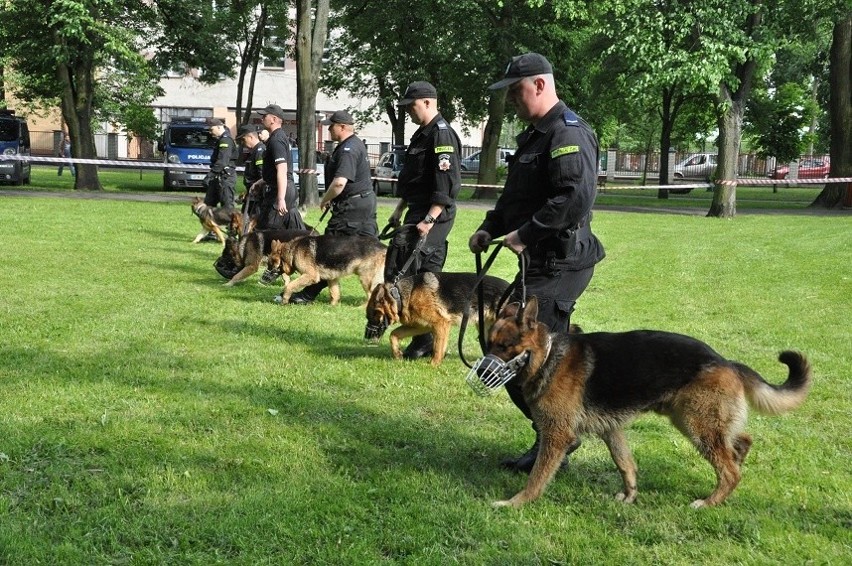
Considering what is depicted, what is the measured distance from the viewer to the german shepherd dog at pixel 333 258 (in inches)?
396

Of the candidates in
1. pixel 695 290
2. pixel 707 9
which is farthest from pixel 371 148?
pixel 695 290

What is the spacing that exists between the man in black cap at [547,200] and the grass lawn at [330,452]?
0.62m

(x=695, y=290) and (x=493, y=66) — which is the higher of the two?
(x=493, y=66)

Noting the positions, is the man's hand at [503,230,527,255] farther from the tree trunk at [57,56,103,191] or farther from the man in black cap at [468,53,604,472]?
the tree trunk at [57,56,103,191]

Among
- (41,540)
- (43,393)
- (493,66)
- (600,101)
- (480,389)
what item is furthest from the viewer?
(600,101)

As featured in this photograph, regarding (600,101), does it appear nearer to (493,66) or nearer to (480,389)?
(493,66)

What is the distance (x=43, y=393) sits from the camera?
618cm

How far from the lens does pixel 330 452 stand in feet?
17.3

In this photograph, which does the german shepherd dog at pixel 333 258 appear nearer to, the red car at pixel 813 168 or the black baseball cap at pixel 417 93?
the black baseball cap at pixel 417 93

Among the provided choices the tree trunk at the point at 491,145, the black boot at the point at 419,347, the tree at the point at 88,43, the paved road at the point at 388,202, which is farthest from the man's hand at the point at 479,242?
the tree trunk at the point at 491,145

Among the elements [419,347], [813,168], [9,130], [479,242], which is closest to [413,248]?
[419,347]

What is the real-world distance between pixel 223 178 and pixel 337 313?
23.8 feet

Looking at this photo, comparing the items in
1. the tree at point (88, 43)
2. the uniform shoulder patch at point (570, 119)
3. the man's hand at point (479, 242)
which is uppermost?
the tree at point (88, 43)

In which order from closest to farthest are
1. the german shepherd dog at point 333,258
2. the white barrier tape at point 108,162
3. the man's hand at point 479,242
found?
the man's hand at point 479,242 < the german shepherd dog at point 333,258 < the white barrier tape at point 108,162
